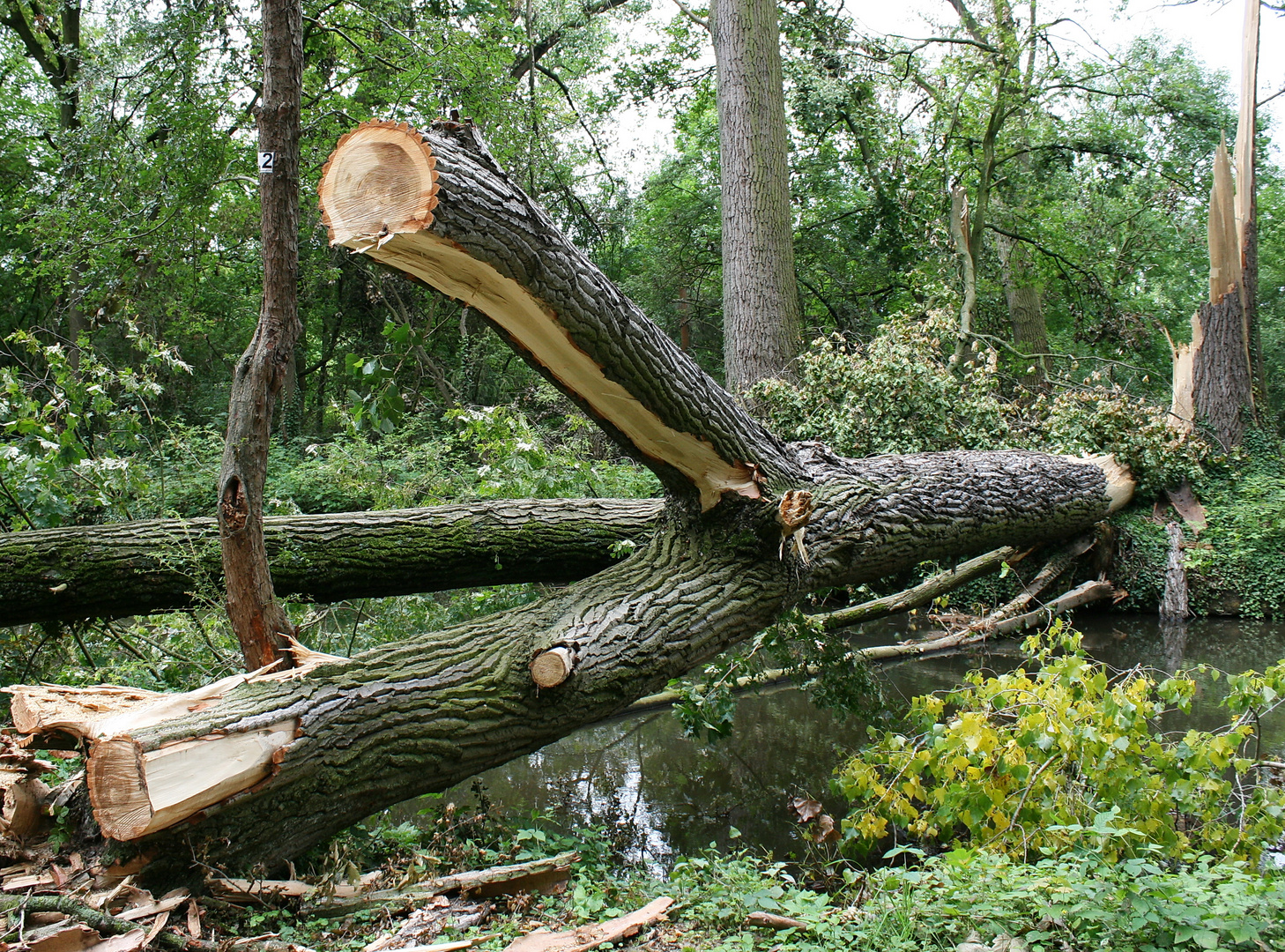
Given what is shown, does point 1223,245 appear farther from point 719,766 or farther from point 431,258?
point 431,258

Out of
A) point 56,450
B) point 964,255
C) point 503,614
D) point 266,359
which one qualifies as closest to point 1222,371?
point 964,255

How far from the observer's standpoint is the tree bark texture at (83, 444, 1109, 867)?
2.62 metres

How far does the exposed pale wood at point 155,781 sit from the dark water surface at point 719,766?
5.19 ft

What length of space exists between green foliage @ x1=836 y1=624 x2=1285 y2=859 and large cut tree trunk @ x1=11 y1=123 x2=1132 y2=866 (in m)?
1.04

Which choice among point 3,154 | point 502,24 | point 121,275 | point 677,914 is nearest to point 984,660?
point 677,914

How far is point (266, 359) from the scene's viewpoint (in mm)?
3100

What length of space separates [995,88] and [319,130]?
341 inches

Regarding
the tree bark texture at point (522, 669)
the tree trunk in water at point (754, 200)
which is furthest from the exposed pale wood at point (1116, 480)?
the tree bark texture at point (522, 669)

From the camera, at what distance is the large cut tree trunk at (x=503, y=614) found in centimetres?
249

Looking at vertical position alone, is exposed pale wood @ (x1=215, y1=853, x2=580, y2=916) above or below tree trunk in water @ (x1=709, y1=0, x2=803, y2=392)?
below

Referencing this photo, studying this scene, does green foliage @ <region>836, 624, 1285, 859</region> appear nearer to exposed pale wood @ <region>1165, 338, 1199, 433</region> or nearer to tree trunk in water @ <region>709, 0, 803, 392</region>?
tree trunk in water @ <region>709, 0, 803, 392</region>

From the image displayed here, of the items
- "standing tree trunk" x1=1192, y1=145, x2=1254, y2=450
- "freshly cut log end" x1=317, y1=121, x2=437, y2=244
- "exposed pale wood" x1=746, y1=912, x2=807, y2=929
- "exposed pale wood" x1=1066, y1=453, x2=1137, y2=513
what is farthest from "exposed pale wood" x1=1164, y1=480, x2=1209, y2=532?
"freshly cut log end" x1=317, y1=121, x2=437, y2=244

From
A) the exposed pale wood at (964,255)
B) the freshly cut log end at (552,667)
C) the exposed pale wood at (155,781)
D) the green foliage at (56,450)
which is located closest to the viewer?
the exposed pale wood at (155,781)

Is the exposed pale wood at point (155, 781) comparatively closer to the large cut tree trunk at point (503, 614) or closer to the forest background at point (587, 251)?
the large cut tree trunk at point (503, 614)
